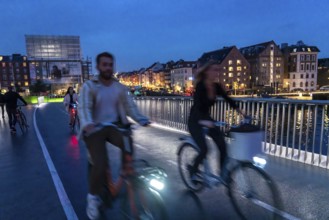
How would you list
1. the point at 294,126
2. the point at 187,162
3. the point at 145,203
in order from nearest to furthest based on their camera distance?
the point at 145,203 < the point at 187,162 < the point at 294,126

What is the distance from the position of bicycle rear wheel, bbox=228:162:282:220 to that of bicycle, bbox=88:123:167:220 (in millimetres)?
1079

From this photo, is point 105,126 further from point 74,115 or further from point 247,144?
point 74,115

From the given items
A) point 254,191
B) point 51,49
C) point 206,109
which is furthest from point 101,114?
point 51,49

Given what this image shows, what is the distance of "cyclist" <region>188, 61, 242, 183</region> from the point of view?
419 cm

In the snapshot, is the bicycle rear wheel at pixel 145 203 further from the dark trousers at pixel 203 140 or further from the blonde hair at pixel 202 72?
the blonde hair at pixel 202 72

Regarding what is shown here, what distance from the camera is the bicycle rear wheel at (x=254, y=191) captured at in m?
3.61

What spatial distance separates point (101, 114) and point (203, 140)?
1585mm

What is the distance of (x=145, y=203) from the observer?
320cm

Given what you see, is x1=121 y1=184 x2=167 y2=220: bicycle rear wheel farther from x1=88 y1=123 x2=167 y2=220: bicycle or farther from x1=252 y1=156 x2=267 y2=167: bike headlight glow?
x1=252 y1=156 x2=267 y2=167: bike headlight glow

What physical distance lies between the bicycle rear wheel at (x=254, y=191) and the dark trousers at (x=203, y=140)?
1.09 ft

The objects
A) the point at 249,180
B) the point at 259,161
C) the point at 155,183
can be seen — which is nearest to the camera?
the point at 155,183

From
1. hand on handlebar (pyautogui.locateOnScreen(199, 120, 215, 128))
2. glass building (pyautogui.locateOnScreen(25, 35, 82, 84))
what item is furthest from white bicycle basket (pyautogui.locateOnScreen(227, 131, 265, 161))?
glass building (pyautogui.locateOnScreen(25, 35, 82, 84))

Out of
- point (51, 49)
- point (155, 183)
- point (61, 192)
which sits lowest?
point (61, 192)

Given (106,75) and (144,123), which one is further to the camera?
(144,123)
